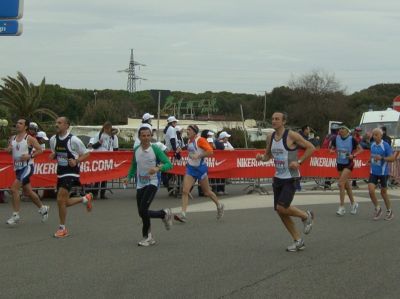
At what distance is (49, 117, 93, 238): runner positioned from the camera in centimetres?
958

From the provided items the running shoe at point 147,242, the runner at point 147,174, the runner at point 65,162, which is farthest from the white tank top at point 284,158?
the runner at point 65,162

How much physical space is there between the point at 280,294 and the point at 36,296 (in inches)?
92.5

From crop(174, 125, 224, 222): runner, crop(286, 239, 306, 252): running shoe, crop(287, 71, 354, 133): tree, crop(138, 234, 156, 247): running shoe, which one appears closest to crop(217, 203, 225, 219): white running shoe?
crop(174, 125, 224, 222): runner

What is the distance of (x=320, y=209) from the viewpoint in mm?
13781

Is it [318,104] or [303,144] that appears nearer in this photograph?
[303,144]

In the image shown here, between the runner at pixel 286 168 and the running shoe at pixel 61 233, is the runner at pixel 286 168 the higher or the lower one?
the higher one

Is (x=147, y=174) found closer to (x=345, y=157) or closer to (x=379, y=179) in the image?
(x=345, y=157)

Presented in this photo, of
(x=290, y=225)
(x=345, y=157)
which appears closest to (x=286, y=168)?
(x=290, y=225)

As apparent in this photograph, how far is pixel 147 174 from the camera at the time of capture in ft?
29.4

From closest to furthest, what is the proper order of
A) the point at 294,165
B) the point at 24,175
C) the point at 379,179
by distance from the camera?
the point at 294,165 < the point at 24,175 < the point at 379,179

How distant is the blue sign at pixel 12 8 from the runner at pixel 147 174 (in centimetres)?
245

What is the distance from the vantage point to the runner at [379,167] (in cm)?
1224

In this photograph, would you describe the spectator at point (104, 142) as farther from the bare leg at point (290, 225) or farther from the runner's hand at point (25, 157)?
the bare leg at point (290, 225)

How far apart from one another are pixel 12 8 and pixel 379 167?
740 centimetres
